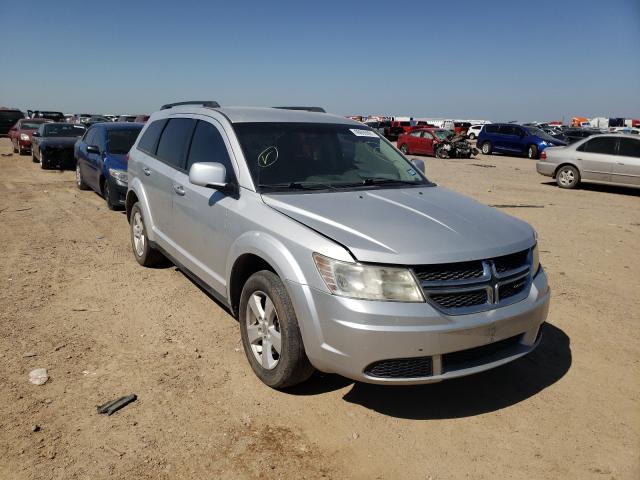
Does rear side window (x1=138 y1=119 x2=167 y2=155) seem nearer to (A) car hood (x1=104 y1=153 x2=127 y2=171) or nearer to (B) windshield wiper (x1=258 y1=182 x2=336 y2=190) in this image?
(B) windshield wiper (x1=258 y1=182 x2=336 y2=190)

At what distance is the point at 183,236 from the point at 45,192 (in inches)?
346

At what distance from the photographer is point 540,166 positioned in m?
15.4

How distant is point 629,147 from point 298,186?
12.9m

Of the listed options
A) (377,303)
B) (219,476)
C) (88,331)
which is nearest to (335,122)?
(377,303)

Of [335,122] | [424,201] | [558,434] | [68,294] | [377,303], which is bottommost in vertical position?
[558,434]

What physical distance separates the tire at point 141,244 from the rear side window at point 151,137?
650mm

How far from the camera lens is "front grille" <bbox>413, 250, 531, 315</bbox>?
2.85 metres

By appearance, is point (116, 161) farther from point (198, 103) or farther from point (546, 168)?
point (546, 168)

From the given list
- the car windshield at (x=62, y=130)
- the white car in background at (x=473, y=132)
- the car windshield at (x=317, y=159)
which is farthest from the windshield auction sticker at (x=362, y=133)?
the white car in background at (x=473, y=132)

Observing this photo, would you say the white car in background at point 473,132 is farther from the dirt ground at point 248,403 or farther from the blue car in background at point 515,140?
the dirt ground at point 248,403

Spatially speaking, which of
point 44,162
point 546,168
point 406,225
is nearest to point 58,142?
point 44,162

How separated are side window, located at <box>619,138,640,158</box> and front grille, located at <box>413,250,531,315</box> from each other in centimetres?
1269

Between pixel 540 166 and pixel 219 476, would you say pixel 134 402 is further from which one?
pixel 540 166

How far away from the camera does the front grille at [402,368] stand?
287cm
